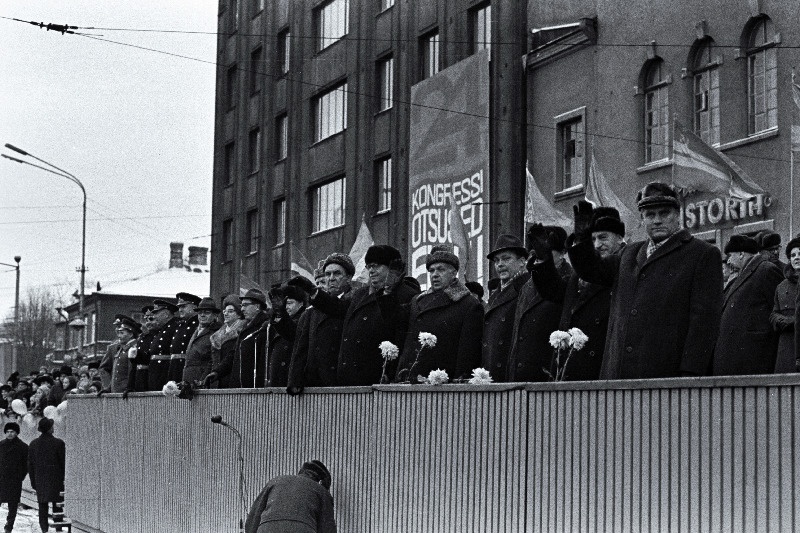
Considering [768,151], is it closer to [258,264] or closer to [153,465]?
[153,465]

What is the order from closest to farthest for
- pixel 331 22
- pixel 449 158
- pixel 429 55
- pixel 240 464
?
pixel 240 464 < pixel 449 158 < pixel 429 55 < pixel 331 22

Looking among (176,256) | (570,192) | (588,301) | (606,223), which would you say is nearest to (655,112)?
(570,192)

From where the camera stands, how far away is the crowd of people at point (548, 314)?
7.28m

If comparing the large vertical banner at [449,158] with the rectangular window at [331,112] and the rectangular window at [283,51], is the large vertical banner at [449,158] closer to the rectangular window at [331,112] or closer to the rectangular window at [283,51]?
the rectangular window at [331,112]

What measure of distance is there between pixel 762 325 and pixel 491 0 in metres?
21.3

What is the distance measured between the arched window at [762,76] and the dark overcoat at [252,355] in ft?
36.2

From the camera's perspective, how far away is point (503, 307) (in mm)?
9438

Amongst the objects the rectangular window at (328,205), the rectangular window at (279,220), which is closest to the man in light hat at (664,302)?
the rectangular window at (328,205)

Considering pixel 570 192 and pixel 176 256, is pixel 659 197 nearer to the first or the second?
pixel 570 192

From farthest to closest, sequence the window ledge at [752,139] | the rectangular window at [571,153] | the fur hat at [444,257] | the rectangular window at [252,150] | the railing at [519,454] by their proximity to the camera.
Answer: the rectangular window at [252,150]
the rectangular window at [571,153]
the window ledge at [752,139]
the fur hat at [444,257]
the railing at [519,454]

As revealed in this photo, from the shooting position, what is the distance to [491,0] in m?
30.1

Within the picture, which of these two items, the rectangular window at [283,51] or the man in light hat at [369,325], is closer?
the man in light hat at [369,325]

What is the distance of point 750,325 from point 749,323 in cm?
2

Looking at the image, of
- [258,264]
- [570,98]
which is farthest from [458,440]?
[258,264]
